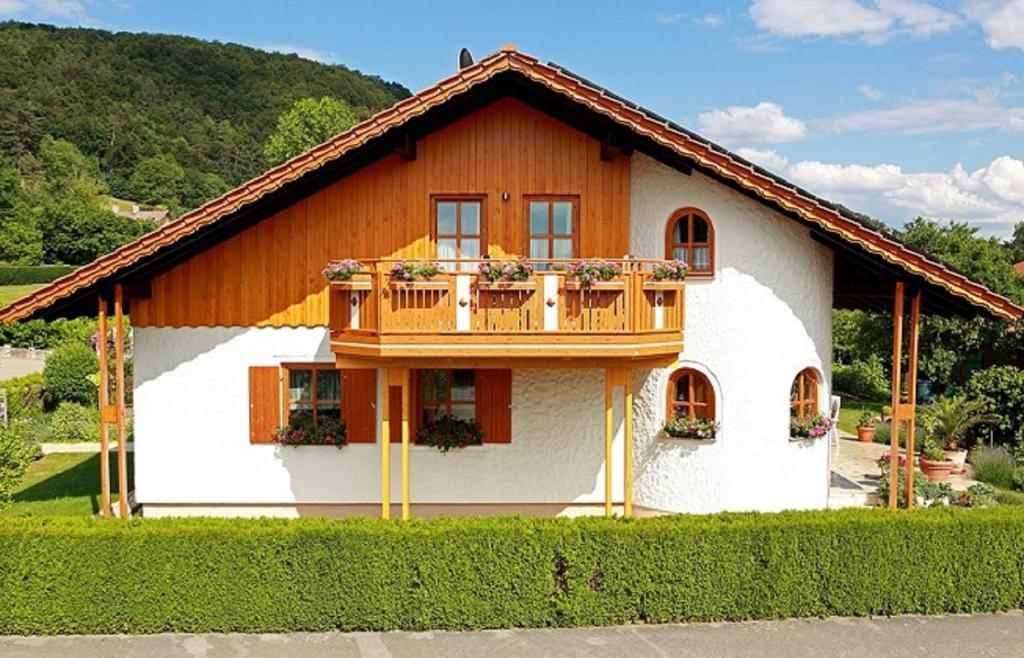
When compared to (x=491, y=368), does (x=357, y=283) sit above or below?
above

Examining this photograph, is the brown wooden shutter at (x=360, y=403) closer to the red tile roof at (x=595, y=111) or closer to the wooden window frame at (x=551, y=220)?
the red tile roof at (x=595, y=111)

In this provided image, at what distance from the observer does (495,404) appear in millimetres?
12367

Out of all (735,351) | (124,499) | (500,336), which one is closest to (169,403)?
(124,499)

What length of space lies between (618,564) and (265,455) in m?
6.46

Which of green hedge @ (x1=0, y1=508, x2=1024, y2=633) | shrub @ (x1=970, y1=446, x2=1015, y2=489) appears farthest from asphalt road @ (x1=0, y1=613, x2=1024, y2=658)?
shrub @ (x1=970, y1=446, x2=1015, y2=489)

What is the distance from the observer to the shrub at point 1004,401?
18.9m

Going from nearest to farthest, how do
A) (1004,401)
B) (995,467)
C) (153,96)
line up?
(995,467), (1004,401), (153,96)

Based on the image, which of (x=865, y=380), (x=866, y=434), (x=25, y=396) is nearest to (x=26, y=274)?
(x=25, y=396)

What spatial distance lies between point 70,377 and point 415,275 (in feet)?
75.5

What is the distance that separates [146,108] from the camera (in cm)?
14188

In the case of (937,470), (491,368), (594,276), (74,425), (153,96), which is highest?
(153,96)

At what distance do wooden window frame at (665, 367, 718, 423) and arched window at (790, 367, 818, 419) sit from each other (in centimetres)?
141

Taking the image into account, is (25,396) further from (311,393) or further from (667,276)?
(667,276)

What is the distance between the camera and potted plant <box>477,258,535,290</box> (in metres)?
10.1
